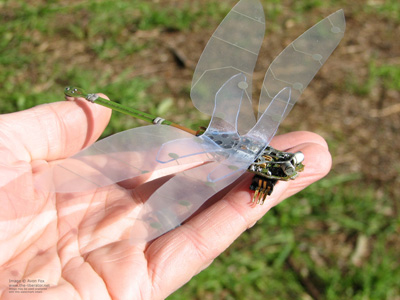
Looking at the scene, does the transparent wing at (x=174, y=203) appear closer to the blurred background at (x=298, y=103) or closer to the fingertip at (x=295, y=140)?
the fingertip at (x=295, y=140)

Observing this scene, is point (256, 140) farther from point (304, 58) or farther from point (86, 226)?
point (86, 226)

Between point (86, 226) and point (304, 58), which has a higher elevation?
point (304, 58)

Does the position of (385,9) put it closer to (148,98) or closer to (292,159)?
(148,98)

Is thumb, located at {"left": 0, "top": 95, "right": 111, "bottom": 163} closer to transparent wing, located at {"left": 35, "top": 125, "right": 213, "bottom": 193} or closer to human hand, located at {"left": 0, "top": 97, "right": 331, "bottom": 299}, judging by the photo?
human hand, located at {"left": 0, "top": 97, "right": 331, "bottom": 299}

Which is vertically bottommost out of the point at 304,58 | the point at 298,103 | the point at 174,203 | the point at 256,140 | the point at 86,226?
the point at 298,103

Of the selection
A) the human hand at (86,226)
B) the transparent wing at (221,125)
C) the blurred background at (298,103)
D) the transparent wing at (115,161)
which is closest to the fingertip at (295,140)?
the human hand at (86,226)

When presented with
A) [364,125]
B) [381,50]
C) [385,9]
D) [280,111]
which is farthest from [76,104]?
[385,9]

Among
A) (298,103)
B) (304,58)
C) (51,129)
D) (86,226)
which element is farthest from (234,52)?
(298,103)
